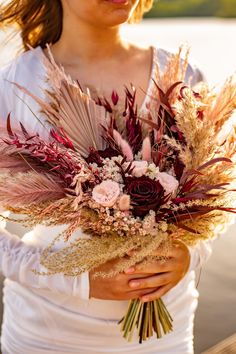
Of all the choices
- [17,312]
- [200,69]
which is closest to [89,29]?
[200,69]

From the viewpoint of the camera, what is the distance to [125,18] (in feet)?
6.29

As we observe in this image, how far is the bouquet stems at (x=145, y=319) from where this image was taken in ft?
5.88

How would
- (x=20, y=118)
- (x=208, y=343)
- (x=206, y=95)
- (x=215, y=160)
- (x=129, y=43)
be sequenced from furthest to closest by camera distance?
(x=208, y=343) < (x=129, y=43) < (x=20, y=118) < (x=206, y=95) < (x=215, y=160)

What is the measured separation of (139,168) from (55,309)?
0.50 m

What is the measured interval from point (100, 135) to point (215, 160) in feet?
0.85

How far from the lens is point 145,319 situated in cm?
179

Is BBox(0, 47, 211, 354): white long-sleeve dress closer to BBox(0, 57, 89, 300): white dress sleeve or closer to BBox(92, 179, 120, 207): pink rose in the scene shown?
BBox(0, 57, 89, 300): white dress sleeve

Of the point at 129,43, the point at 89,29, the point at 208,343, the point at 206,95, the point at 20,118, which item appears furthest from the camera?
the point at 208,343

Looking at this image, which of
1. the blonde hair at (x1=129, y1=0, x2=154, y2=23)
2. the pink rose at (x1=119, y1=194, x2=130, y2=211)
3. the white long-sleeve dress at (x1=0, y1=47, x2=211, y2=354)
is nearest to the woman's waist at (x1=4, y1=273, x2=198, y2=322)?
the white long-sleeve dress at (x1=0, y1=47, x2=211, y2=354)

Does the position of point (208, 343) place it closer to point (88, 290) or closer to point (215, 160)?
point (88, 290)

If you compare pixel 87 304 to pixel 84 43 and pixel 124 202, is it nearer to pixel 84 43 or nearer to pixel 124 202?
pixel 124 202

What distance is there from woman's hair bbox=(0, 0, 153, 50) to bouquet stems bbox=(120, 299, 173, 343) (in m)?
0.78

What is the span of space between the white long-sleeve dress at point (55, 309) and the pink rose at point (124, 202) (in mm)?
302

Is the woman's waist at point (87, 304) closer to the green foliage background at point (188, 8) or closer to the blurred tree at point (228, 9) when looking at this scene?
the blurred tree at point (228, 9)
